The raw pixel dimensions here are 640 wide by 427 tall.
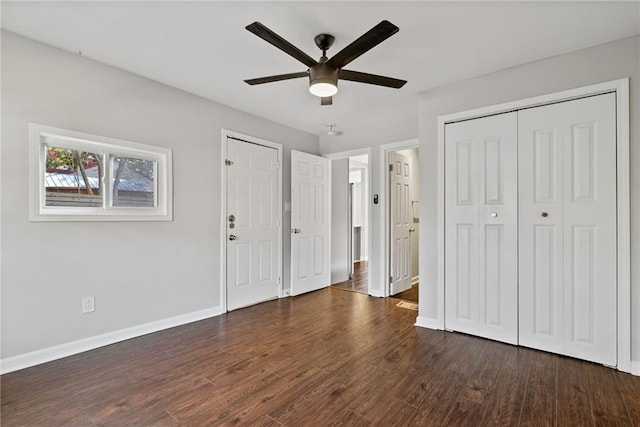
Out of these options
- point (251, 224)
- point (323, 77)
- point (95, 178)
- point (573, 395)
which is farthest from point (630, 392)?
point (95, 178)

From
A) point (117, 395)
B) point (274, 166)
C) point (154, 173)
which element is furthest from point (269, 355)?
point (274, 166)

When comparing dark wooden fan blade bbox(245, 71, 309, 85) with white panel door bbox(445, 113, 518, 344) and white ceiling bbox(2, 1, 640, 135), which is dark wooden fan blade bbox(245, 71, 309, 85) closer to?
white ceiling bbox(2, 1, 640, 135)

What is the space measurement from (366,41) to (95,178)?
257cm

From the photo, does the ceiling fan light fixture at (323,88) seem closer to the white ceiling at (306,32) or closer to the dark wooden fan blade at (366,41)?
the dark wooden fan blade at (366,41)

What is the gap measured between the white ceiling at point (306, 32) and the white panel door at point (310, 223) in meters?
1.65

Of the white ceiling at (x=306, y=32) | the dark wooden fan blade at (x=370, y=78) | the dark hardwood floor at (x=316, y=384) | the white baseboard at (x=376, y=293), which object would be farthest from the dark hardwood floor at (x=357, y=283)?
the dark wooden fan blade at (x=370, y=78)

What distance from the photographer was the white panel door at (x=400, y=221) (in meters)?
4.38

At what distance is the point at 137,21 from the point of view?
212 cm

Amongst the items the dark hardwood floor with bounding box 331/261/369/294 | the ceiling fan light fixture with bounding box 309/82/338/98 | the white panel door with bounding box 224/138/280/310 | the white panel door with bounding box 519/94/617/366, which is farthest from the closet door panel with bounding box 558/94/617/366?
the white panel door with bounding box 224/138/280/310

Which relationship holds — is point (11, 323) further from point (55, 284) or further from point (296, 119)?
point (296, 119)

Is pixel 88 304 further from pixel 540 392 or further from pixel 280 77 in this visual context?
pixel 540 392

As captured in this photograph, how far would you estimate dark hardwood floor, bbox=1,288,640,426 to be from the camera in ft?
5.80

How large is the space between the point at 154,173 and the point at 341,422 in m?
2.78

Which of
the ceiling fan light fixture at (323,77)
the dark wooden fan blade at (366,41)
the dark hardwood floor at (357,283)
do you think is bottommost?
the dark hardwood floor at (357,283)
